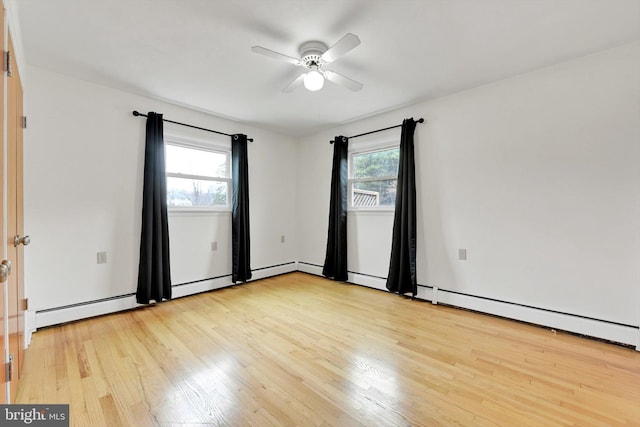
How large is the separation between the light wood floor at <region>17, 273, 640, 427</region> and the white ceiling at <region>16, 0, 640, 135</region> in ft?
8.30

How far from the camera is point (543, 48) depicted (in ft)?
7.66

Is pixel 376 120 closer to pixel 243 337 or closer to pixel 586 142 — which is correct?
pixel 586 142

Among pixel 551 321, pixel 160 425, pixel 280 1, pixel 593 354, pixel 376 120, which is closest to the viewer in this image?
pixel 160 425

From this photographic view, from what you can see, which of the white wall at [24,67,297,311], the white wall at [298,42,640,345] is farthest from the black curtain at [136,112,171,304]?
the white wall at [298,42,640,345]

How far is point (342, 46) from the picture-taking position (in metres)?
1.96

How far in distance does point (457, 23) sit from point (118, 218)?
3783 millimetres

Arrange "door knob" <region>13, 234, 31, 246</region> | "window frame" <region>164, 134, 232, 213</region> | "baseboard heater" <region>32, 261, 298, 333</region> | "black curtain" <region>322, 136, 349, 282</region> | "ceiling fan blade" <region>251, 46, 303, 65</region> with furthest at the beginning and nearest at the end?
"black curtain" <region>322, 136, 349, 282</region> → "window frame" <region>164, 134, 232, 213</region> → "baseboard heater" <region>32, 261, 298, 333</region> → "ceiling fan blade" <region>251, 46, 303, 65</region> → "door knob" <region>13, 234, 31, 246</region>

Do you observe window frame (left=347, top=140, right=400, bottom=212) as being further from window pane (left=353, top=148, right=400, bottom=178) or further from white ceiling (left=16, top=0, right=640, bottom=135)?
white ceiling (left=16, top=0, right=640, bottom=135)

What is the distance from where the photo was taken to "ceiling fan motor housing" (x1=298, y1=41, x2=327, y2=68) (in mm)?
2210

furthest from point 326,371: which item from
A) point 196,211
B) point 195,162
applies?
point 195,162

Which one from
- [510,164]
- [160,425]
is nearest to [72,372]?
[160,425]

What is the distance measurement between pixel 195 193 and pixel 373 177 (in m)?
2.62

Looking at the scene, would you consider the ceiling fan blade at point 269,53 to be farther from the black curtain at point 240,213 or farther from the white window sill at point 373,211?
the white window sill at point 373,211

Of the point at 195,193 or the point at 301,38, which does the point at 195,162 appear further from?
the point at 301,38
